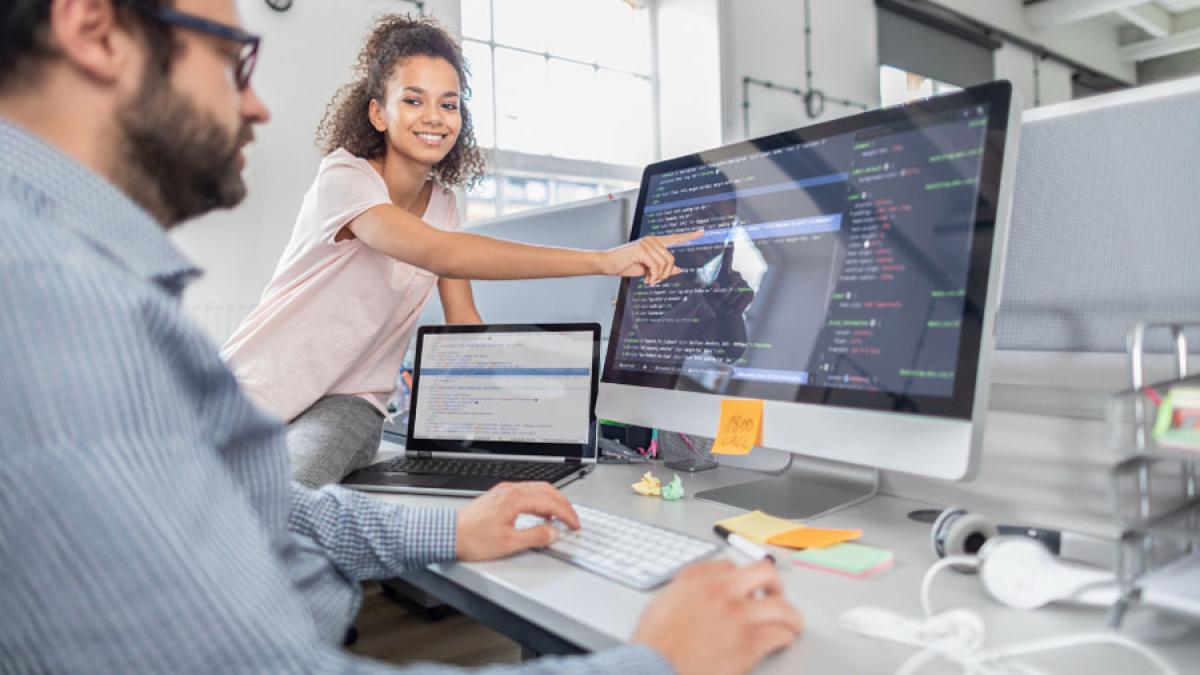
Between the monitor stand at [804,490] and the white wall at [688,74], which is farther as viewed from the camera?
the white wall at [688,74]

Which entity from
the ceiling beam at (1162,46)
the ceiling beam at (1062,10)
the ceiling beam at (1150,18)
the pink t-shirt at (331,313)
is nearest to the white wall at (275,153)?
the pink t-shirt at (331,313)

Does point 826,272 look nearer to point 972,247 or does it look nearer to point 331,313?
point 972,247

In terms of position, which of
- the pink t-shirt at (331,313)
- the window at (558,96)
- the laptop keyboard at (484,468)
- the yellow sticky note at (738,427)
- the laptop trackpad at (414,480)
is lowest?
the laptop trackpad at (414,480)

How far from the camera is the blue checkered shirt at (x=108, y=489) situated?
14.7 inches

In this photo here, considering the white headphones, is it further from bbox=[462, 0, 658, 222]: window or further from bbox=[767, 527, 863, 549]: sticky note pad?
bbox=[462, 0, 658, 222]: window

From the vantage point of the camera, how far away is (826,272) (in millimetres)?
835

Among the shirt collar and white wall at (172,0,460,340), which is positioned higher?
white wall at (172,0,460,340)

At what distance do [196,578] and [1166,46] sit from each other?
9.49m

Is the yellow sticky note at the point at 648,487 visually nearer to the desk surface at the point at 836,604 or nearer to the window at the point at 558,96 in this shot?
the desk surface at the point at 836,604

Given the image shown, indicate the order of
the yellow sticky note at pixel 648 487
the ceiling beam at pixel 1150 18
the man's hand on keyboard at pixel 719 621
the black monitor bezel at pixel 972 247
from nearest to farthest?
the man's hand on keyboard at pixel 719 621 → the black monitor bezel at pixel 972 247 → the yellow sticky note at pixel 648 487 → the ceiling beam at pixel 1150 18

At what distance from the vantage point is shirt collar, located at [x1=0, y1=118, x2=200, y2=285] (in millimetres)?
459

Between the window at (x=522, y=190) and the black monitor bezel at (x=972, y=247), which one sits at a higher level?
the window at (x=522, y=190)

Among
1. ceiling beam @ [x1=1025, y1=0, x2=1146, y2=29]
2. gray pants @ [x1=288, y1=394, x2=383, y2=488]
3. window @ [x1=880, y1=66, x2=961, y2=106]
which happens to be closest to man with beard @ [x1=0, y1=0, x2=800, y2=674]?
gray pants @ [x1=288, y1=394, x2=383, y2=488]

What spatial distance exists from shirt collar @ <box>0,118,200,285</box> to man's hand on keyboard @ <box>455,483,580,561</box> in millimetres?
368
